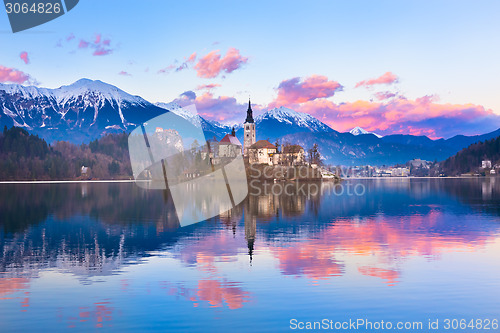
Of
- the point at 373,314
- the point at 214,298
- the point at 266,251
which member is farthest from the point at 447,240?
the point at 214,298

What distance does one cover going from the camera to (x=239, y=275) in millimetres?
26766

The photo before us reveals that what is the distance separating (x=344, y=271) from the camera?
90.9 feet

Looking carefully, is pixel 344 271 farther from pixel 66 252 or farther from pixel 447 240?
pixel 66 252

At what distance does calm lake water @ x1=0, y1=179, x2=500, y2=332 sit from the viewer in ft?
64.2

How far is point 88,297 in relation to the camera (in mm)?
22109

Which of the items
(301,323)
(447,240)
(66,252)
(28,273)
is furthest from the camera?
(447,240)

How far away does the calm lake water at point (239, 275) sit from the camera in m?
19.6

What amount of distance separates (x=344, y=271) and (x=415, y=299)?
6.15 m

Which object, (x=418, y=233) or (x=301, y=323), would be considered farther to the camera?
(x=418, y=233)

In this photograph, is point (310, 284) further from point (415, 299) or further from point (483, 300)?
point (483, 300)

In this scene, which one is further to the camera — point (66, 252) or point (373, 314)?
point (66, 252)

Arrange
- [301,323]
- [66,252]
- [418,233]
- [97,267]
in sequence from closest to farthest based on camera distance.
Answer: [301,323]
[97,267]
[66,252]
[418,233]

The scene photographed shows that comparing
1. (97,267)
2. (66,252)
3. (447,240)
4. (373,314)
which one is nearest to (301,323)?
(373,314)

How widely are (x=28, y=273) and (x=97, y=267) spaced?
3.97 metres
